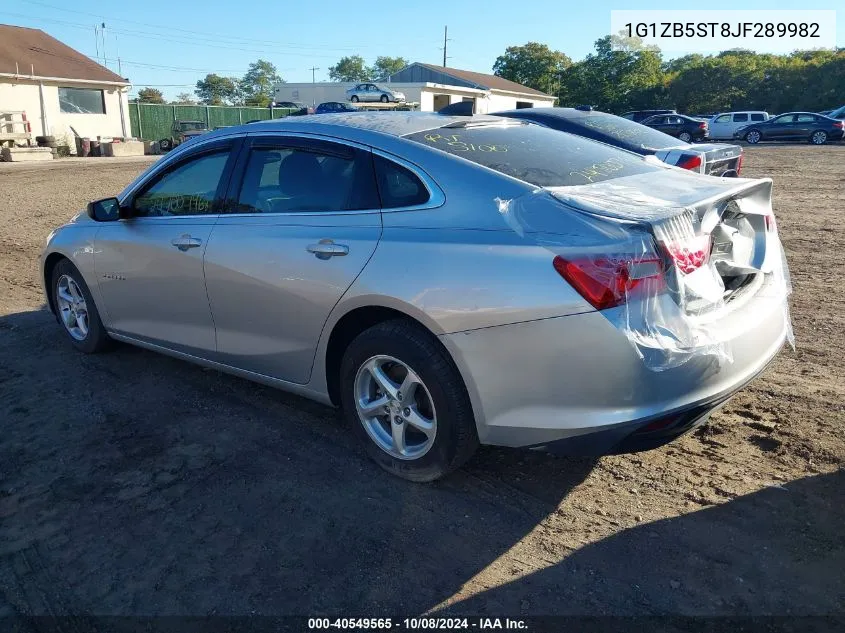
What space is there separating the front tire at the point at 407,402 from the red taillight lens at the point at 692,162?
19.3 ft

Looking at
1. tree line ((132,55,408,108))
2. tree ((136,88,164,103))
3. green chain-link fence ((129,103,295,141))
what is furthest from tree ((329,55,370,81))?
green chain-link fence ((129,103,295,141))

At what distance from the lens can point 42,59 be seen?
102 feet

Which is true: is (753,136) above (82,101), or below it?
below

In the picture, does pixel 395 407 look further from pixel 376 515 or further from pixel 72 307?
pixel 72 307

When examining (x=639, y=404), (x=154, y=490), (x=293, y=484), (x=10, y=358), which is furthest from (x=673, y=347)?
(x=10, y=358)

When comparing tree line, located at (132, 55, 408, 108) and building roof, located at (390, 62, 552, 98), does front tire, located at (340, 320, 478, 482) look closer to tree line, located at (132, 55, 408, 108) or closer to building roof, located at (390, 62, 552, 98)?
building roof, located at (390, 62, 552, 98)

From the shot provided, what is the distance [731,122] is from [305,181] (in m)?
37.7

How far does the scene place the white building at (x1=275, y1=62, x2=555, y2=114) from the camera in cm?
4825

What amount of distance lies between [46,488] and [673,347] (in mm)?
3005

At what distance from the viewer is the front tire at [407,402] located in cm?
306

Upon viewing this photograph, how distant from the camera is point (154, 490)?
339 cm

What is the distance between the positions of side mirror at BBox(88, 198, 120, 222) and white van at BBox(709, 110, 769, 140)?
36789 mm

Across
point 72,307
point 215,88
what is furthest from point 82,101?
point 215,88

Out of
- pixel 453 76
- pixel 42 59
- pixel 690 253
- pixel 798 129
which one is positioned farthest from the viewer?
pixel 453 76
